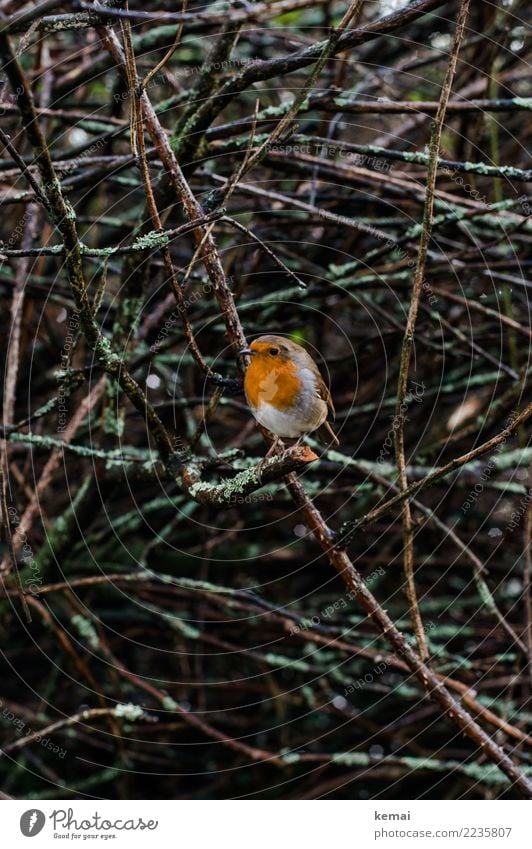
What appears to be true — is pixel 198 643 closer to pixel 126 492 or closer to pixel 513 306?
pixel 126 492

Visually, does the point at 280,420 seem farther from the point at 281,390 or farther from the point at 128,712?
the point at 128,712

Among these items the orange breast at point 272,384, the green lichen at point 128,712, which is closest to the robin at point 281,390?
the orange breast at point 272,384

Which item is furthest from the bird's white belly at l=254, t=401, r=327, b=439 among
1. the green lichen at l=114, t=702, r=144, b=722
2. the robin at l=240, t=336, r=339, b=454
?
the green lichen at l=114, t=702, r=144, b=722

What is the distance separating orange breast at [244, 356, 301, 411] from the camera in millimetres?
893

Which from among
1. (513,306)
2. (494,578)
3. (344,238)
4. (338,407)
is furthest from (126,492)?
(513,306)

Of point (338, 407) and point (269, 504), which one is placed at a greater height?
point (338, 407)

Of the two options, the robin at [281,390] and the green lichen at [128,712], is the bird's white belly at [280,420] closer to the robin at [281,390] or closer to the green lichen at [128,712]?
the robin at [281,390]

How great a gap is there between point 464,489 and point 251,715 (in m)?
0.76

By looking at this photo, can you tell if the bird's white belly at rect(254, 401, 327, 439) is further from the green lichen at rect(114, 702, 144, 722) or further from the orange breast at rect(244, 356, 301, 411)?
the green lichen at rect(114, 702, 144, 722)

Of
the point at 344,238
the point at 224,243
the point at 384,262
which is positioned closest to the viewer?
the point at 384,262

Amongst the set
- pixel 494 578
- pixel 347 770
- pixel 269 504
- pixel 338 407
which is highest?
pixel 338 407

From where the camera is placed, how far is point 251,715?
1.86 meters
